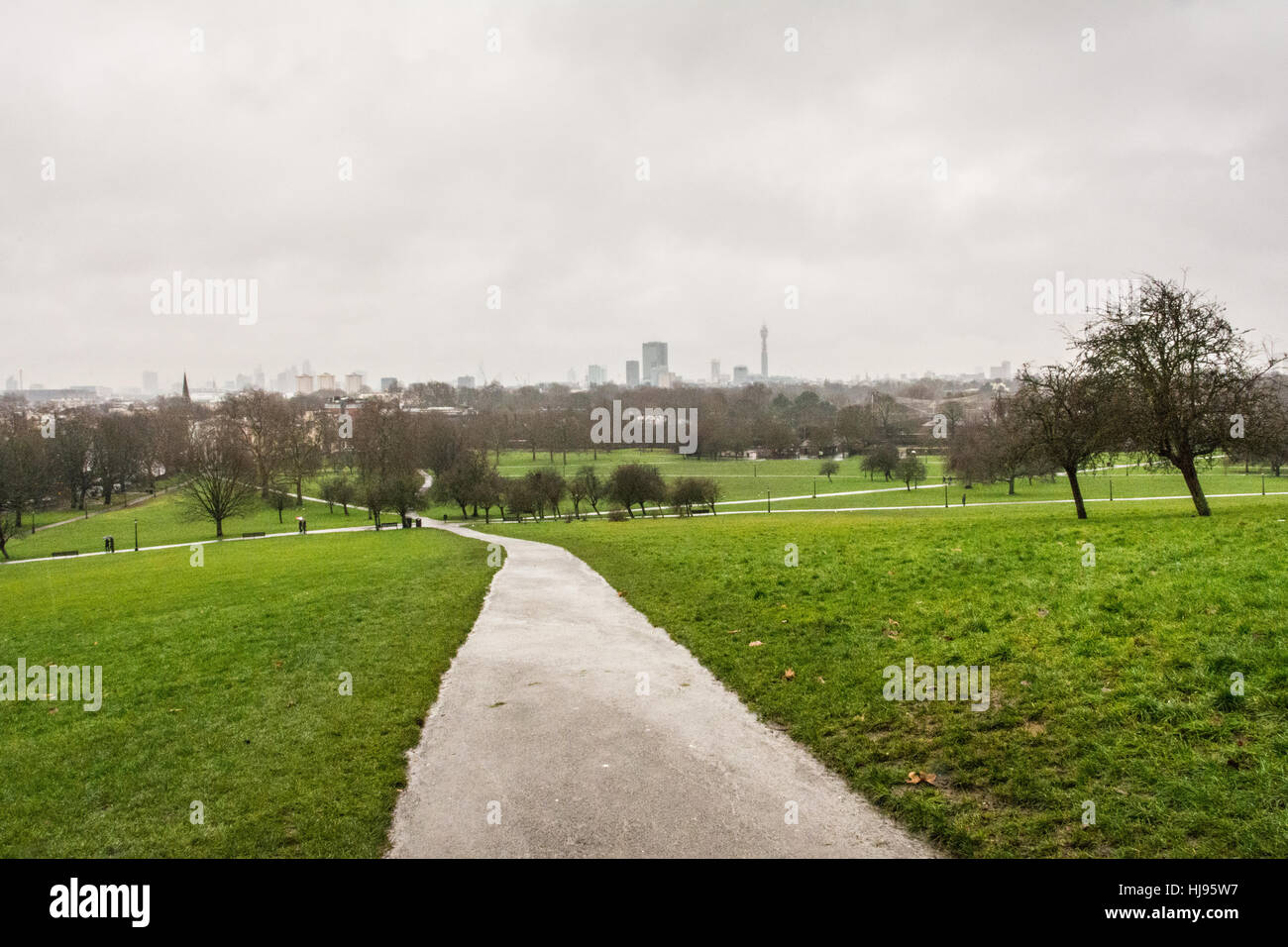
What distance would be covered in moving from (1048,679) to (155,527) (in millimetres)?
77724

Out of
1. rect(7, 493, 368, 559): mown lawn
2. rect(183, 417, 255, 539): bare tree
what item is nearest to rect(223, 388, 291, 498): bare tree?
rect(7, 493, 368, 559): mown lawn

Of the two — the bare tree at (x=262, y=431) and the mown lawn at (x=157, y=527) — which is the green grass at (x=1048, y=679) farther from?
the bare tree at (x=262, y=431)

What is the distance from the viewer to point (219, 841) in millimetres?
6203

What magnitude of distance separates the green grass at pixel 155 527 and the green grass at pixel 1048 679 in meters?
58.3

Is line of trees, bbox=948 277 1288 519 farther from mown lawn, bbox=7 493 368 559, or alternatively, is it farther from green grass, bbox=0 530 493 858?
mown lawn, bbox=7 493 368 559

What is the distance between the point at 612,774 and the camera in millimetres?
7426

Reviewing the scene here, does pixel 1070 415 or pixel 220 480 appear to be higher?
pixel 1070 415

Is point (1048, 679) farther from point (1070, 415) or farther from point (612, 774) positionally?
point (1070, 415)

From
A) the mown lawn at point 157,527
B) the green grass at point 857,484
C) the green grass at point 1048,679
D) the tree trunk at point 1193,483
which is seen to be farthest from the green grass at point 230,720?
the green grass at point 857,484

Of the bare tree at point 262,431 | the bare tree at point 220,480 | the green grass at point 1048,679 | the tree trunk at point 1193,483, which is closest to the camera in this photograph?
the green grass at point 1048,679

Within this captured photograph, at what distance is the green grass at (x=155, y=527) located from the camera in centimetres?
5703

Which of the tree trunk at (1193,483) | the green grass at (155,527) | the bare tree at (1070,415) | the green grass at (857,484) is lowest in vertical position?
the green grass at (155,527)

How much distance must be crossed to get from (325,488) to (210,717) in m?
72.5

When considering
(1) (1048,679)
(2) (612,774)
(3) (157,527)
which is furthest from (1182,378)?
(3) (157,527)
